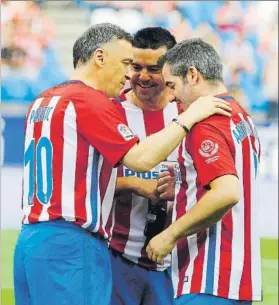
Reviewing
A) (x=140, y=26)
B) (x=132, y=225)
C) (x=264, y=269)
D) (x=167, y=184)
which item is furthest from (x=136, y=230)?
(x=140, y=26)

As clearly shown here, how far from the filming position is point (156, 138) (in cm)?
381

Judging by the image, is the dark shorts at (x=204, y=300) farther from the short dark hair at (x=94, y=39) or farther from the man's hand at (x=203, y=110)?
the short dark hair at (x=94, y=39)

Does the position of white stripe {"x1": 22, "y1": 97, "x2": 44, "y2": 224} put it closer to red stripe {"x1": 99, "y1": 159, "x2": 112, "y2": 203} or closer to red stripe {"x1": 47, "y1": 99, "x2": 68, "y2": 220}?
red stripe {"x1": 47, "y1": 99, "x2": 68, "y2": 220}

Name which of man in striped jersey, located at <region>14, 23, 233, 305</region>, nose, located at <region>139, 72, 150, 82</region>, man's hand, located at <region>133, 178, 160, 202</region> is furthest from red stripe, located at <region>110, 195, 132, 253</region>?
man in striped jersey, located at <region>14, 23, 233, 305</region>

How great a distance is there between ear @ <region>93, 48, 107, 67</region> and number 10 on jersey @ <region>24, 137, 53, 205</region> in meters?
0.42

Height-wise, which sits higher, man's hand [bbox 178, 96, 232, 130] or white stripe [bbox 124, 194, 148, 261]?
man's hand [bbox 178, 96, 232, 130]

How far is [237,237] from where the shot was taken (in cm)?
380

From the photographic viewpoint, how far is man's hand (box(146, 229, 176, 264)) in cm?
380

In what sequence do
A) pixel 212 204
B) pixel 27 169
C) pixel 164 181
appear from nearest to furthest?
pixel 212 204
pixel 27 169
pixel 164 181

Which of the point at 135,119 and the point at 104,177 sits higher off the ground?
the point at 135,119

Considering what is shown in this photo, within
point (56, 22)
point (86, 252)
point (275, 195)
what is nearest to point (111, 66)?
point (86, 252)

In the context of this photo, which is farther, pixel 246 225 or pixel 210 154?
pixel 246 225

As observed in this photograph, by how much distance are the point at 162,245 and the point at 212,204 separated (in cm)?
32

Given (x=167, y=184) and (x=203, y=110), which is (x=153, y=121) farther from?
(x=203, y=110)
